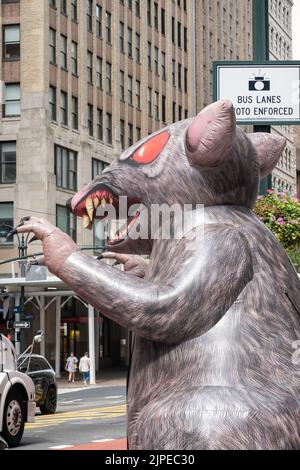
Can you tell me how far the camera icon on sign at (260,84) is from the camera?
986 centimetres

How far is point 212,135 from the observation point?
334cm

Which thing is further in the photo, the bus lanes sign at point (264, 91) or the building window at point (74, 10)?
the building window at point (74, 10)

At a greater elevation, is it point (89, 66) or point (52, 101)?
point (89, 66)

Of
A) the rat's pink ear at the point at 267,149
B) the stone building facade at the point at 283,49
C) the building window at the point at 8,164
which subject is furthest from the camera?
the stone building facade at the point at 283,49

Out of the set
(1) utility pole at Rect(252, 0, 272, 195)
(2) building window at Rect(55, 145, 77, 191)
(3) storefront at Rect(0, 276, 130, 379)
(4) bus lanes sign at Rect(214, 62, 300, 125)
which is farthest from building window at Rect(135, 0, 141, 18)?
(4) bus lanes sign at Rect(214, 62, 300, 125)

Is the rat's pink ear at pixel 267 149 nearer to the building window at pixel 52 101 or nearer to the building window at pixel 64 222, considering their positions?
the building window at pixel 64 222

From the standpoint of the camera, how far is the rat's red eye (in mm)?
3586

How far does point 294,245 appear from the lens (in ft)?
32.5

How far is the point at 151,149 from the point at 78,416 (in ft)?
58.2

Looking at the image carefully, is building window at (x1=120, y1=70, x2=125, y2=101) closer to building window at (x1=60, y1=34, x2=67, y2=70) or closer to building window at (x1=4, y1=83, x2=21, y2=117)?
building window at (x1=60, y1=34, x2=67, y2=70)

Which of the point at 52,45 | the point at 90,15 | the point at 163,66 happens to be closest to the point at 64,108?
the point at 52,45

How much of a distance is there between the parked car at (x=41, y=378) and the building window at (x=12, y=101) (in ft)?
75.0

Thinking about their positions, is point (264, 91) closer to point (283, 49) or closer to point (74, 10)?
point (74, 10)

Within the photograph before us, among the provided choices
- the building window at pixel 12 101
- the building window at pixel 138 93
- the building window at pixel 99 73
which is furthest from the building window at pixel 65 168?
the building window at pixel 138 93
